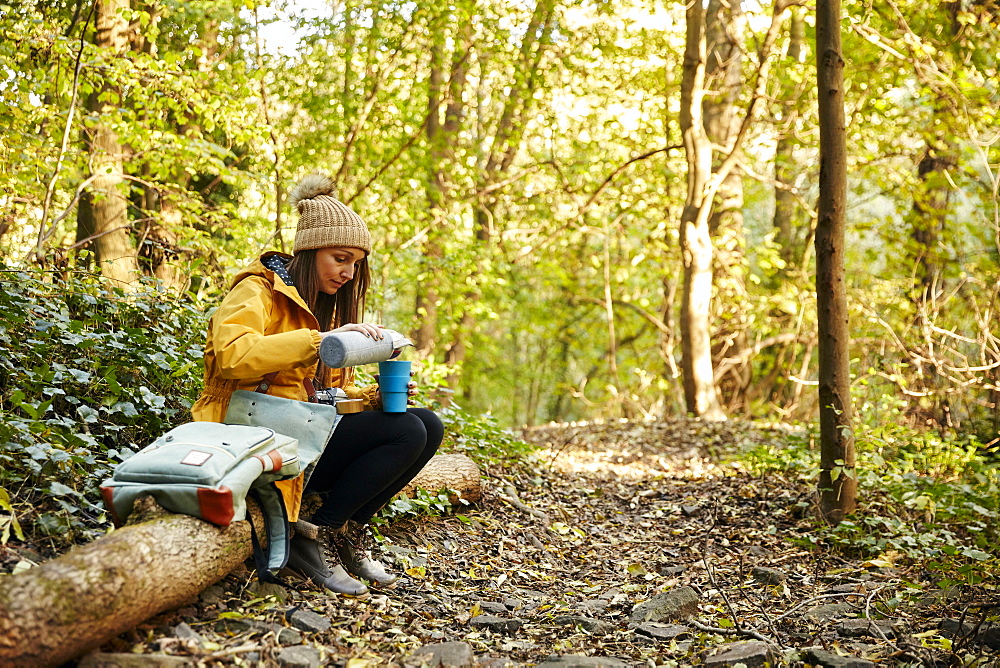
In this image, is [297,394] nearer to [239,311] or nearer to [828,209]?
[239,311]

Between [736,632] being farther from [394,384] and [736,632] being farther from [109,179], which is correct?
[109,179]

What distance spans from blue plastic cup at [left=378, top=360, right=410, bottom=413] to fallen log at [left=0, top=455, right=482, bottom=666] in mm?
828

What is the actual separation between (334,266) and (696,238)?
261 inches

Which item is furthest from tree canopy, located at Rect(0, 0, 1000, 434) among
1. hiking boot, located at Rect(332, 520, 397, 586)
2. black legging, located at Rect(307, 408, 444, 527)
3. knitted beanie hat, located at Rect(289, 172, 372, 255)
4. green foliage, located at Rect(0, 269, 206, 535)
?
hiking boot, located at Rect(332, 520, 397, 586)

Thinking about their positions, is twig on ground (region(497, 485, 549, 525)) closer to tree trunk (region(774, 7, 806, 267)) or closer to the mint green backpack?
the mint green backpack

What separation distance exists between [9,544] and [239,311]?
111 centimetres

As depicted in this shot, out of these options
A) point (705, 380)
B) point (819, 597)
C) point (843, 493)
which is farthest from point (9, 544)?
point (705, 380)

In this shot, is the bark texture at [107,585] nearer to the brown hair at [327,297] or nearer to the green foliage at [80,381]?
the green foliage at [80,381]

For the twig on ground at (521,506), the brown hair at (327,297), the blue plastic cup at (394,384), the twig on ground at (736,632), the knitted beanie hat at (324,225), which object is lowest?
the twig on ground at (521,506)

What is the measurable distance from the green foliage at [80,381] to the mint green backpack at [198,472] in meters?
0.46

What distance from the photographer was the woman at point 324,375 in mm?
3111

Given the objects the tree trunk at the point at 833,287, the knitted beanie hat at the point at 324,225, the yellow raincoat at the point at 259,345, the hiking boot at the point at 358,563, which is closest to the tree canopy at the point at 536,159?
the tree trunk at the point at 833,287

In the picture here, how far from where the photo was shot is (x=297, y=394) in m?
3.34

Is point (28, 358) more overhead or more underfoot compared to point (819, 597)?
more overhead
